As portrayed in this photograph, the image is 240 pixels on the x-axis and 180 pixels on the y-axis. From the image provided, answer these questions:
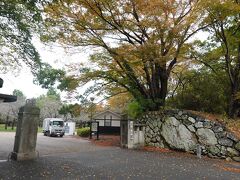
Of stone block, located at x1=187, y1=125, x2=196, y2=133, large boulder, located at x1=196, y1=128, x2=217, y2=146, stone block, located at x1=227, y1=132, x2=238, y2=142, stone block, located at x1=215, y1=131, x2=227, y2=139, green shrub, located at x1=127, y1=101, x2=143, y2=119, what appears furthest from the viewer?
green shrub, located at x1=127, y1=101, x2=143, y2=119

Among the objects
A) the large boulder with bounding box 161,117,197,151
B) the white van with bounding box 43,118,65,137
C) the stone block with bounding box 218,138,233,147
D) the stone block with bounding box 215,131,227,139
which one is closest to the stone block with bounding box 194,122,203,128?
the large boulder with bounding box 161,117,197,151

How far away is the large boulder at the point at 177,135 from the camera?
490 inches

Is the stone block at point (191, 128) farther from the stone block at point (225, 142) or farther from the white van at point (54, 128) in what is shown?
the white van at point (54, 128)

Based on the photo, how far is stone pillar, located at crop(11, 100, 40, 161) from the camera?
8352mm

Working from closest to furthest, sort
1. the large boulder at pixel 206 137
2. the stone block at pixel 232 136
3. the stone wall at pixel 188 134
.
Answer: the stone block at pixel 232 136 → the stone wall at pixel 188 134 → the large boulder at pixel 206 137

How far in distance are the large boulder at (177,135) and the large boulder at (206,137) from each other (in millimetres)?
364

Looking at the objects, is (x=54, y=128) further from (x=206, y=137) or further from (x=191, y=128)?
(x=206, y=137)

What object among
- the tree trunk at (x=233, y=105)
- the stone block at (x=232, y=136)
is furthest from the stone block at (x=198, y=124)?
the tree trunk at (x=233, y=105)

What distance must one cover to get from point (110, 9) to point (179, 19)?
3.84 m

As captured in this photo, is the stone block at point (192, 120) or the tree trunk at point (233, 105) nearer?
the stone block at point (192, 120)

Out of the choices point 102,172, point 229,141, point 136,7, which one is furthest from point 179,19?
point 102,172

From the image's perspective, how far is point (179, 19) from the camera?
12.5 metres

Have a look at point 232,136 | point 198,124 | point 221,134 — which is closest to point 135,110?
point 198,124

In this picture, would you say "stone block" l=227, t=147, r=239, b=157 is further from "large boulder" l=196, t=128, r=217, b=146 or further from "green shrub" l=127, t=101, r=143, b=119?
"green shrub" l=127, t=101, r=143, b=119
